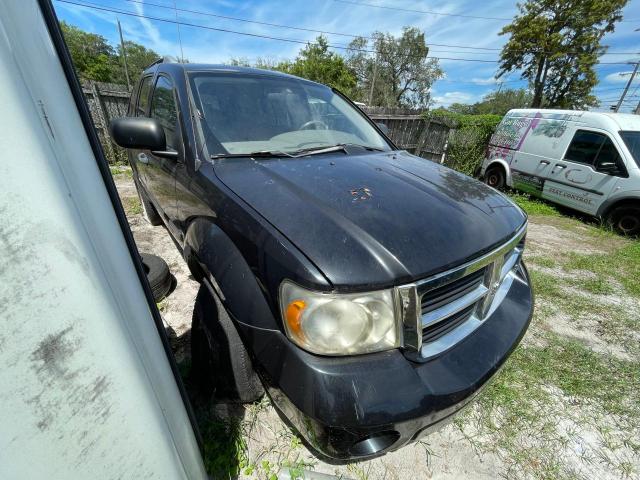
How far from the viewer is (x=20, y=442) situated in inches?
25.2

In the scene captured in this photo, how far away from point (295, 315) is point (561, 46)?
31977 millimetres

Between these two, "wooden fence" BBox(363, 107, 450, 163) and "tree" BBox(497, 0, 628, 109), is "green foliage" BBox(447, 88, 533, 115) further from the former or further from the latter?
"wooden fence" BBox(363, 107, 450, 163)

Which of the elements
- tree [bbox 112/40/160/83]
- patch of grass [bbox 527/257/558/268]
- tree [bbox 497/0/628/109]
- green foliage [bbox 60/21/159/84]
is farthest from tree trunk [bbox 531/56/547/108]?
tree [bbox 112/40/160/83]

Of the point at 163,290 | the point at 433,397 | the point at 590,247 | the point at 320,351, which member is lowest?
the point at 590,247

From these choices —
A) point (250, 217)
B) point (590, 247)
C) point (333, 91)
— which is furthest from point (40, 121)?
point (590, 247)

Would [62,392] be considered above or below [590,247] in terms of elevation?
above

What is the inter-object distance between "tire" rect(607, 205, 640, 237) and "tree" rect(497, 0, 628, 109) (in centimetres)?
2532

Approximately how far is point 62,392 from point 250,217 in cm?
82

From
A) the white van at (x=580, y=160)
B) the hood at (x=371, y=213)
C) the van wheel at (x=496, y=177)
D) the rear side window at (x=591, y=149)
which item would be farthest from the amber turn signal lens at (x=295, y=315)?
the van wheel at (x=496, y=177)

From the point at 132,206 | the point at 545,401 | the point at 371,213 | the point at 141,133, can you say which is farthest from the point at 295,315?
the point at 132,206

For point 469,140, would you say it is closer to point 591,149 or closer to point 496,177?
point 496,177

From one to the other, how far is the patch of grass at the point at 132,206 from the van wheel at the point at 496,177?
7915 millimetres

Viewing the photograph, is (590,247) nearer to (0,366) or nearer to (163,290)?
(163,290)

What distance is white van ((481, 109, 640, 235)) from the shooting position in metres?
5.25
